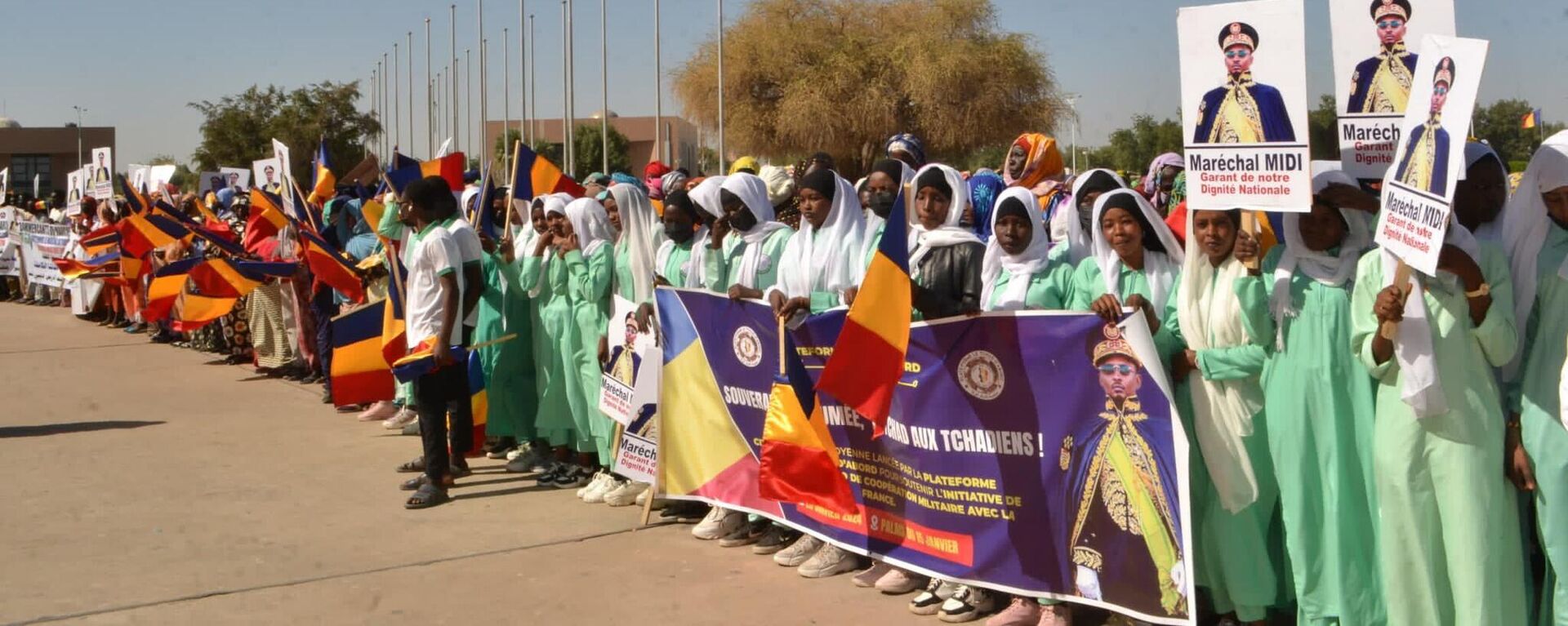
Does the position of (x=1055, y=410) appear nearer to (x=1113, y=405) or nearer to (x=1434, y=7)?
(x=1113, y=405)

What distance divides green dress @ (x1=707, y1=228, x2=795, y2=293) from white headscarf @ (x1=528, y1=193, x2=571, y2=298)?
1.40m

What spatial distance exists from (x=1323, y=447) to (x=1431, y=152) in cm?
114

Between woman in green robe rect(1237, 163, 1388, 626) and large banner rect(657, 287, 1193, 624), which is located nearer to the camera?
woman in green robe rect(1237, 163, 1388, 626)

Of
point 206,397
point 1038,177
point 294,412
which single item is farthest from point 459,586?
point 206,397

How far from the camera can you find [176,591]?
6184mm

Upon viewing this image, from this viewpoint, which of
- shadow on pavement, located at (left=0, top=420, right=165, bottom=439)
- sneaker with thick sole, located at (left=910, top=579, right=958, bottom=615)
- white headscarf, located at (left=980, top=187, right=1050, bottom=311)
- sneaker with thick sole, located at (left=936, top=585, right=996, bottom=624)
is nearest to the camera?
white headscarf, located at (left=980, top=187, right=1050, bottom=311)

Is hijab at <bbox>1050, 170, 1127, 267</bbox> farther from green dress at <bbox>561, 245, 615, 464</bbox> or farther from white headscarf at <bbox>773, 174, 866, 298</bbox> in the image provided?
green dress at <bbox>561, 245, 615, 464</bbox>

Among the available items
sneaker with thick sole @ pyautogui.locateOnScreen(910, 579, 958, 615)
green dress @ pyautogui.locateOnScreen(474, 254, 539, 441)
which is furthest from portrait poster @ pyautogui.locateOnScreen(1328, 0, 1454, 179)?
green dress @ pyautogui.locateOnScreen(474, 254, 539, 441)

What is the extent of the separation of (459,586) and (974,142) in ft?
118

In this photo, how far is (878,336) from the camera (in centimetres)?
557

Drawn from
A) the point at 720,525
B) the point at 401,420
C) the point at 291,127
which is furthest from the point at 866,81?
the point at 720,525

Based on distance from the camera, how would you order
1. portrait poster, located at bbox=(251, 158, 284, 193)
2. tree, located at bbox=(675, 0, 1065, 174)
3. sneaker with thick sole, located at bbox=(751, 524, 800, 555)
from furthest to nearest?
tree, located at bbox=(675, 0, 1065, 174) → portrait poster, located at bbox=(251, 158, 284, 193) → sneaker with thick sole, located at bbox=(751, 524, 800, 555)

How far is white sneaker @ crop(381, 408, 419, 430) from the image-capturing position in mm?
10734

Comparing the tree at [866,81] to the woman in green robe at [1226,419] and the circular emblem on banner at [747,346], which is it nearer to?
the circular emblem on banner at [747,346]
